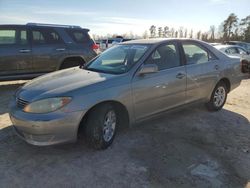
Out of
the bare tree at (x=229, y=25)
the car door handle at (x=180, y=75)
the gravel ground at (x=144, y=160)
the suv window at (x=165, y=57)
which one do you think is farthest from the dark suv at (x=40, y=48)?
the bare tree at (x=229, y=25)

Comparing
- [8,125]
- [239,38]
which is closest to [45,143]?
[8,125]

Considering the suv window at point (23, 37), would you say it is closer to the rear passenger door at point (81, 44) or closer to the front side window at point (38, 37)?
the front side window at point (38, 37)

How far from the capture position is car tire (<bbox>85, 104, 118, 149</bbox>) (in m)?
4.04

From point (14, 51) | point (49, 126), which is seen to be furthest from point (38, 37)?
point (49, 126)

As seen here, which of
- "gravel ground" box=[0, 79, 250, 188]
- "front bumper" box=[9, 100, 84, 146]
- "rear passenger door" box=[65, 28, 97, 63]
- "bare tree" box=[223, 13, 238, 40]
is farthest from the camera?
"bare tree" box=[223, 13, 238, 40]

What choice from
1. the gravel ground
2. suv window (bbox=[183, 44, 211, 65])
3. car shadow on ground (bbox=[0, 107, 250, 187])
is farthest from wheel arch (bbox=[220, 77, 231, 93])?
car shadow on ground (bbox=[0, 107, 250, 187])

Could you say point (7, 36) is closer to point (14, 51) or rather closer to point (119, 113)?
point (14, 51)

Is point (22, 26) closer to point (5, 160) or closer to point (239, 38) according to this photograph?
point (5, 160)

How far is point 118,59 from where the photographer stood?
5078 mm

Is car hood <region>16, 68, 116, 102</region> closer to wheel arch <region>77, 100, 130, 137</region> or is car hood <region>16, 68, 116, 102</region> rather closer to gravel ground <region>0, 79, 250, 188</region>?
wheel arch <region>77, 100, 130, 137</region>

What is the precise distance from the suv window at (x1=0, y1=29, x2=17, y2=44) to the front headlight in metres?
4.83

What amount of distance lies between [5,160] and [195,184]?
245cm

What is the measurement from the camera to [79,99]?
12.8 ft

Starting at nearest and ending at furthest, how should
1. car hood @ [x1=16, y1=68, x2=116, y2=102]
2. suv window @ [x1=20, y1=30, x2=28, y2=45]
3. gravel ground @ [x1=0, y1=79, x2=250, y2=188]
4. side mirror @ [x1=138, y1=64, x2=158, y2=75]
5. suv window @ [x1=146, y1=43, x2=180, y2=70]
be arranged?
1. gravel ground @ [x1=0, y1=79, x2=250, y2=188]
2. car hood @ [x1=16, y1=68, x2=116, y2=102]
3. side mirror @ [x1=138, y1=64, x2=158, y2=75]
4. suv window @ [x1=146, y1=43, x2=180, y2=70]
5. suv window @ [x1=20, y1=30, x2=28, y2=45]
